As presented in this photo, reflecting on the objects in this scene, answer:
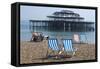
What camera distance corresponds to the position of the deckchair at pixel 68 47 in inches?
120

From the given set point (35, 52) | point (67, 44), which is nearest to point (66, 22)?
point (67, 44)

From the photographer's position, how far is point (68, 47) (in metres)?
3.08

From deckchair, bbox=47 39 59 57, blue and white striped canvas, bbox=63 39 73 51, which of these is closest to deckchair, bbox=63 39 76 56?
blue and white striped canvas, bbox=63 39 73 51

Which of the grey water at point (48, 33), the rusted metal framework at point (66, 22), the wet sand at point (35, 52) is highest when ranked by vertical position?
the rusted metal framework at point (66, 22)

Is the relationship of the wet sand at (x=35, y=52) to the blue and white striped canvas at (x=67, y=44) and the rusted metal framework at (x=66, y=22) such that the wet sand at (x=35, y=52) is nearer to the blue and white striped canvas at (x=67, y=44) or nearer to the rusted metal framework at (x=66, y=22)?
the blue and white striped canvas at (x=67, y=44)

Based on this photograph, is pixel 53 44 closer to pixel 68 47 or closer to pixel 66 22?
pixel 68 47

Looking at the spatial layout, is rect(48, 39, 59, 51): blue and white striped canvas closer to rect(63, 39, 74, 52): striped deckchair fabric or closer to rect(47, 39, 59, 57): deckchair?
rect(47, 39, 59, 57): deckchair

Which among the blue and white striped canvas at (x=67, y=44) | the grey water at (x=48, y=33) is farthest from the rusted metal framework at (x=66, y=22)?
the blue and white striped canvas at (x=67, y=44)

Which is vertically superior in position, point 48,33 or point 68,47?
point 48,33
